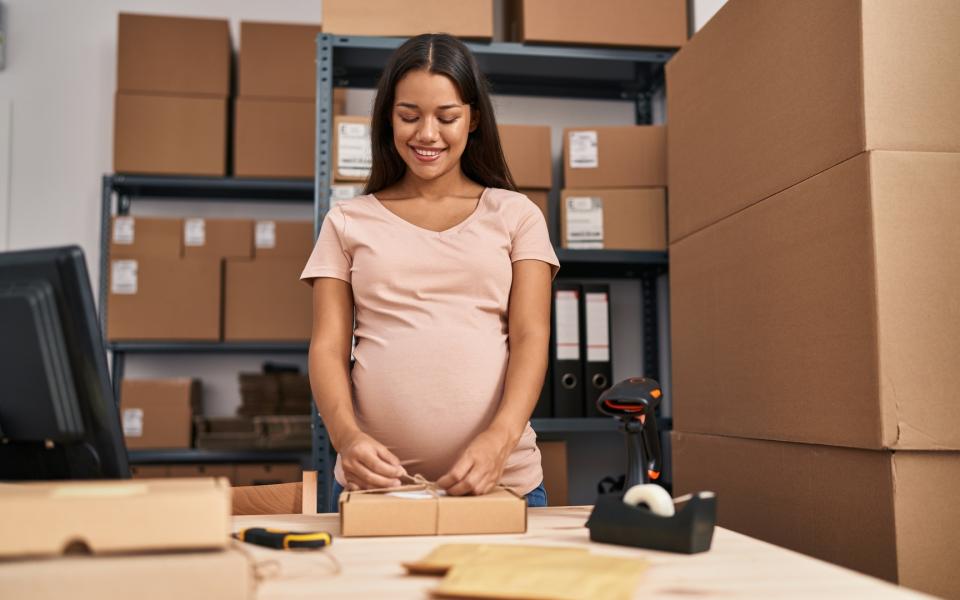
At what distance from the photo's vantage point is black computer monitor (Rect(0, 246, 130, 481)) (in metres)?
0.67

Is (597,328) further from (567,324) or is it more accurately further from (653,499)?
(653,499)

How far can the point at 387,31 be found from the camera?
2.10 m

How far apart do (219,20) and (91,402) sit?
2.78 metres

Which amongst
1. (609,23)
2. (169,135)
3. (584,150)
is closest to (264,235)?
(169,135)

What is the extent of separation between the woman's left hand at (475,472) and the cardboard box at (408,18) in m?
1.39

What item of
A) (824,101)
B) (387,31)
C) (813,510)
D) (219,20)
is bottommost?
(813,510)

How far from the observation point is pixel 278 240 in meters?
3.09

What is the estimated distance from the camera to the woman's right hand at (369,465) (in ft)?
3.24

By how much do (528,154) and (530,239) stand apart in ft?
3.31

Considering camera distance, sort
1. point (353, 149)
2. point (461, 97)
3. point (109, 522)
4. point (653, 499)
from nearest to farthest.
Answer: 1. point (109, 522)
2. point (653, 499)
3. point (461, 97)
4. point (353, 149)

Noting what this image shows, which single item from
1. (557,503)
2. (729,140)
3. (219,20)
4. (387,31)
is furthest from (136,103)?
(729,140)

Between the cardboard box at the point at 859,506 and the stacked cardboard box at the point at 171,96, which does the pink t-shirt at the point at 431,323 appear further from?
the stacked cardboard box at the point at 171,96

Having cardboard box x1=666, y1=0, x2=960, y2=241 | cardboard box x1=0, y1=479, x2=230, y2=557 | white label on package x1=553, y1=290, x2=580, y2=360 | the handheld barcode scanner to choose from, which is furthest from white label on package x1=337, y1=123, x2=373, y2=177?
cardboard box x1=0, y1=479, x2=230, y2=557

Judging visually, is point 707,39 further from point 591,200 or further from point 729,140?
point 591,200
